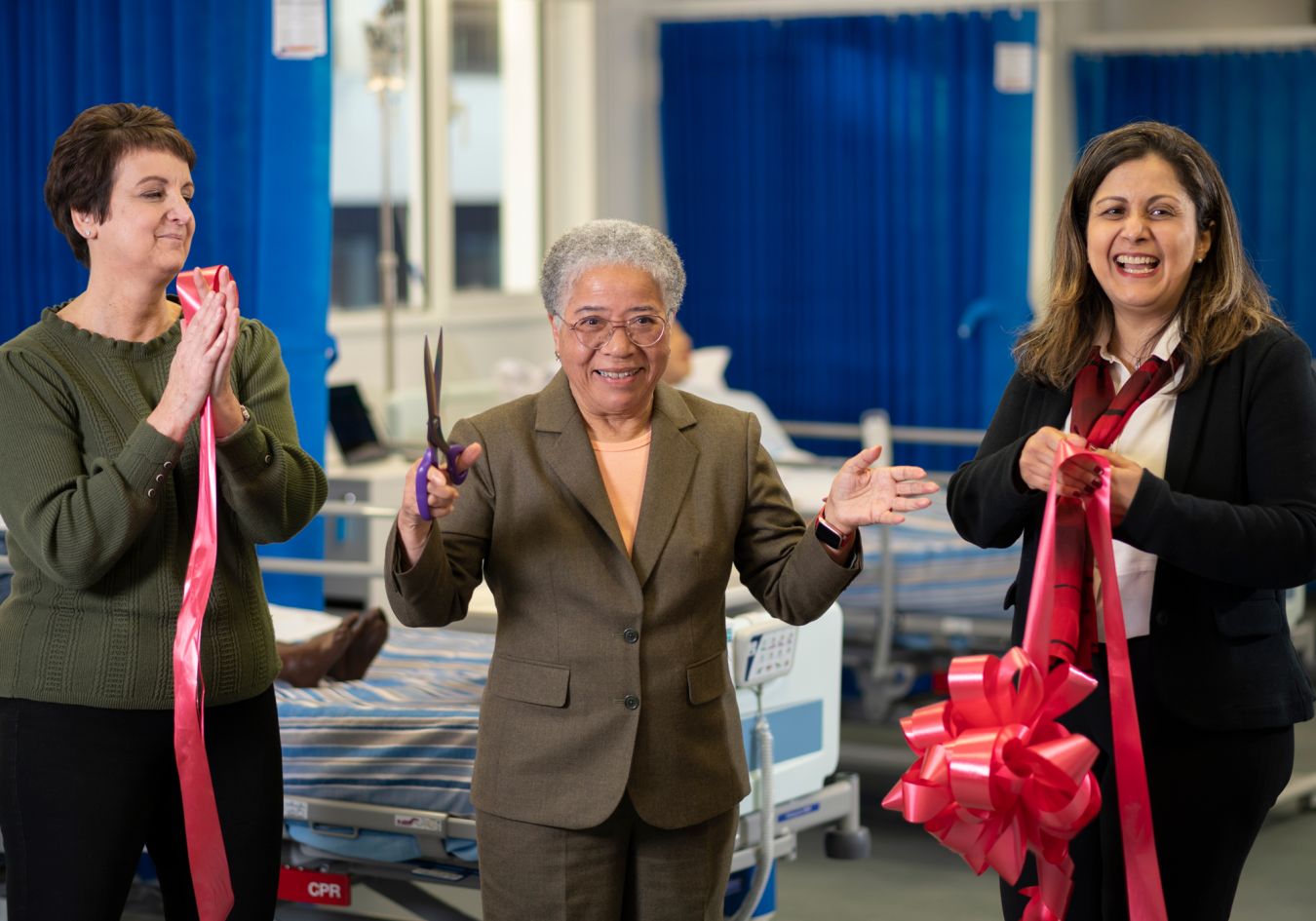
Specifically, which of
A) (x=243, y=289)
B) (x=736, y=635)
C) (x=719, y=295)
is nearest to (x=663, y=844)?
(x=736, y=635)

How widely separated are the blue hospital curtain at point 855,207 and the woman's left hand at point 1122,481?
5.66m

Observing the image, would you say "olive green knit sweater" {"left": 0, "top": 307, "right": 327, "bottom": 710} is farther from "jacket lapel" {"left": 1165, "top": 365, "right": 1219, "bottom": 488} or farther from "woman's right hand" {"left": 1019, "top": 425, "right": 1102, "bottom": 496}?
"jacket lapel" {"left": 1165, "top": 365, "right": 1219, "bottom": 488}

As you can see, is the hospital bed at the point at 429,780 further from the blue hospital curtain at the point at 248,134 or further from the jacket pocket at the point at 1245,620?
the jacket pocket at the point at 1245,620

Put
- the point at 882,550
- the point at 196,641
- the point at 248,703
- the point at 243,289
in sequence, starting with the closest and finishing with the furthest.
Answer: the point at 196,641
the point at 248,703
the point at 243,289
the point at 882,550

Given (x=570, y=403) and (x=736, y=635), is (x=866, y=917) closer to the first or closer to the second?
(x=736, y=635)

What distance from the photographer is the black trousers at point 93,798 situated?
83.7 inches

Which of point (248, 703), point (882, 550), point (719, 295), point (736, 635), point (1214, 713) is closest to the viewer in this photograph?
point (1214, 713)

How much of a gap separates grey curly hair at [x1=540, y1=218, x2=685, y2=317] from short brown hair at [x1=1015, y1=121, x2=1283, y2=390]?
0.49 meters

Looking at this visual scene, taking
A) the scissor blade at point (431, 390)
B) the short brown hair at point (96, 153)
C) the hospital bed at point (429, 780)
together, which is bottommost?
the hospital bed at point (429, 780)

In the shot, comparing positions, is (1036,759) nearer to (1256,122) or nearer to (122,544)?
(122,544)

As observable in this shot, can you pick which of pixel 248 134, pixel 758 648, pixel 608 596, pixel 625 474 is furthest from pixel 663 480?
pixel 248 134

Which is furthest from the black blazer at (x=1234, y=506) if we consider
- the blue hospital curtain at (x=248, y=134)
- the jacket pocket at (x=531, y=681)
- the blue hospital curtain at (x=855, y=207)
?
the blue hospital curtain at (x=855, y=207)

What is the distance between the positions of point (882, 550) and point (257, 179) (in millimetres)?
2181

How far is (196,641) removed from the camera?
2.09 metres
